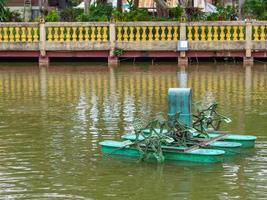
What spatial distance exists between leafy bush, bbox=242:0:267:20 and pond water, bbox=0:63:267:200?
4.79 metres

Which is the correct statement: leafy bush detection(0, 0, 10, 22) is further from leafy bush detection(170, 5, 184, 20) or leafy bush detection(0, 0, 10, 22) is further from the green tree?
leafy bush detection(170, 5, 184, 20)

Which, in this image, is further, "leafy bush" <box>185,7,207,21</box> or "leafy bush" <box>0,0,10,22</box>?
"leafy bush" <box>0,0,10,22</box>

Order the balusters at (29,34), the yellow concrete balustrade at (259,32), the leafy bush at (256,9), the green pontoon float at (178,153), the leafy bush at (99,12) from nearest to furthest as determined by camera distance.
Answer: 1. the green pontoon float at (178,153)
2. the yellow concrete balustrade at (259,32)
3. the balusters at (29,34)
4. the leafy bush at (256,9)
5. the leafy bush at (99,12)

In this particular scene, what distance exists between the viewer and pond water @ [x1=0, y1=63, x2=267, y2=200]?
31.4 feet

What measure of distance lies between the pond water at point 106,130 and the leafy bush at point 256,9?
479cm

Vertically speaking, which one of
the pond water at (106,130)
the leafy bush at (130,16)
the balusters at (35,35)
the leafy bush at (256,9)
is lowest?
the pond water at (106,130)

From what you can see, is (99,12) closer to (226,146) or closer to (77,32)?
(77,32)

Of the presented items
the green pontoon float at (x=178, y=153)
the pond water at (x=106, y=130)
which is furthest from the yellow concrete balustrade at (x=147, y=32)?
the green pontoon float at (x=178, y=153)

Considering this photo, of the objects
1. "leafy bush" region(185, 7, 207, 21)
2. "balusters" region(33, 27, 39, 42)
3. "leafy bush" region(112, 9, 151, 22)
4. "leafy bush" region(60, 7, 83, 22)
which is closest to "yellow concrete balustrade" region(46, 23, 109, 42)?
"balusters" region(33, 27, 39, 42)

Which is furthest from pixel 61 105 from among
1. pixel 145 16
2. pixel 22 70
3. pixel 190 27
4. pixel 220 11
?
pixel 220 11

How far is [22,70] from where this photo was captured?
25.6 meters

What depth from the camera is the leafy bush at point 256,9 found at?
29247mm

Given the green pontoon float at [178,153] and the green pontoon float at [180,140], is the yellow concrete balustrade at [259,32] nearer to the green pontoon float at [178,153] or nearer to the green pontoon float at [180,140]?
the green pontoon float at [180,140]

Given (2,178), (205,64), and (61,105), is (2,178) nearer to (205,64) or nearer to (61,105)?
(61,105)
